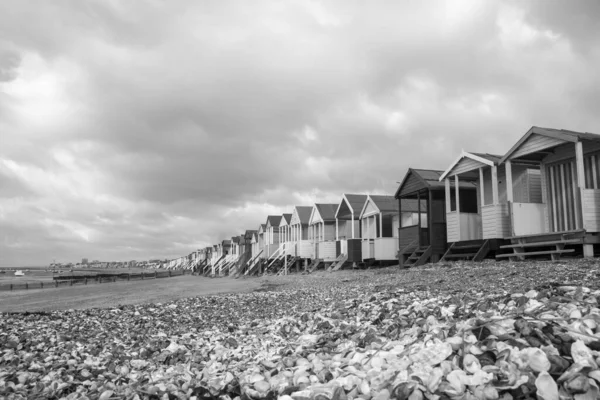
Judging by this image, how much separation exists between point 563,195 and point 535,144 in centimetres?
186

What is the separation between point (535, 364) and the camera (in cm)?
304

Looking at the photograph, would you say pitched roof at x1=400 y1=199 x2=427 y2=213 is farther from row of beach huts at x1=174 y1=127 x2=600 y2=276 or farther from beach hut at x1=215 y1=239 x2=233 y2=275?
beach hut at x1=215 y1=239 x2=233 y2=275

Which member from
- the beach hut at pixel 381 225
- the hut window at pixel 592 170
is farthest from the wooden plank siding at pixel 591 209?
the beach hut at pixel 381 225

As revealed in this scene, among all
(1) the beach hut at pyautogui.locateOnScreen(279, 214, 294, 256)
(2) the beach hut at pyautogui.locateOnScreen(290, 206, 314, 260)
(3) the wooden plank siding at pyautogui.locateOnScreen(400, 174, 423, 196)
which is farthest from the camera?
(1) the beach hut at pyautogui.locateOnScreen(279, 214, 294, 256)

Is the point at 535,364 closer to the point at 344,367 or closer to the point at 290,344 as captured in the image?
the point at 344,367

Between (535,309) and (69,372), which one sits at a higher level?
(535,309)

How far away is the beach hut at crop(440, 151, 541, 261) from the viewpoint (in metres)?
15.1

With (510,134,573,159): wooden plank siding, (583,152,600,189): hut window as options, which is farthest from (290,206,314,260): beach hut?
(583,152,600,189): hut window

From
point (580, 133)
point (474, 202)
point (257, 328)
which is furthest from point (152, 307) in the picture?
point (474, 202)

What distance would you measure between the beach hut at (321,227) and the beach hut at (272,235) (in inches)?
294

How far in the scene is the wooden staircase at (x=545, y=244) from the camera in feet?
39.4

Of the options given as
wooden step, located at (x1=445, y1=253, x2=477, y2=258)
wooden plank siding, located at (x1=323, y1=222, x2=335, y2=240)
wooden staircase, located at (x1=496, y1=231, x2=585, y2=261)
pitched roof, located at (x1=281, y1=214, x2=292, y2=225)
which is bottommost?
wooden step, located at (x1=445, y1=253, x2=477, y2=258)

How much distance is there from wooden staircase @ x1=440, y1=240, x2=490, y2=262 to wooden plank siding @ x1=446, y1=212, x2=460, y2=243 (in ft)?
0.87

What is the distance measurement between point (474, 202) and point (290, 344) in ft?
54.6
